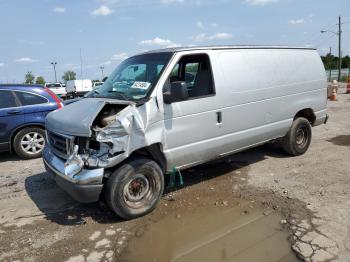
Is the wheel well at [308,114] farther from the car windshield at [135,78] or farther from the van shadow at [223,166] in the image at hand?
the car windshield at [135,78]

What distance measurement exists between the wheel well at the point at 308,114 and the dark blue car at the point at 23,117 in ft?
17.8

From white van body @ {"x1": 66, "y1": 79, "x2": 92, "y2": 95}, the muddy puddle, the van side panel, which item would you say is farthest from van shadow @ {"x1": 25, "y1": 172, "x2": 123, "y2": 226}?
white van body @ {"x1": 66, "y1": 79, "x2": 92, "y2": 95}

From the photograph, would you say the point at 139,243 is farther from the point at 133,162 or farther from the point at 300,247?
the point at 300,247

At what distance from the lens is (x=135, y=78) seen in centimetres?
496

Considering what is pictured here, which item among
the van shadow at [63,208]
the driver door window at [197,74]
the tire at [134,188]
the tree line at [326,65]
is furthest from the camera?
the tree line at [326,65]

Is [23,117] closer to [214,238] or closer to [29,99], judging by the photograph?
[29,99]

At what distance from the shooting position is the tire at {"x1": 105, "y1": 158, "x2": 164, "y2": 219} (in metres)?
4.21

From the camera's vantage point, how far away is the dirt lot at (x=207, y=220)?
12.2ft

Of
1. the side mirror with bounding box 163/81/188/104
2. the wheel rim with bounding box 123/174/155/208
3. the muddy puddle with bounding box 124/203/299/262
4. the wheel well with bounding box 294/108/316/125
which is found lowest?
the muddy puddle with bounding box 124/203/299/262

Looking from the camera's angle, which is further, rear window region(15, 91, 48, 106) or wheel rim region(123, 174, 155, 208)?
rear window region(15, 91, 48, 106)

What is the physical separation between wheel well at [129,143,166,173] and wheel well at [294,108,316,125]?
3.40m

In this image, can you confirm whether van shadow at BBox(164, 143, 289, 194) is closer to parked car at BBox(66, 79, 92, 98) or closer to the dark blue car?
the dark blue car

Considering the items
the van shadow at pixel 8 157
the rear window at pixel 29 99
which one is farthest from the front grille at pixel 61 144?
the van shadow at pixel 8 157

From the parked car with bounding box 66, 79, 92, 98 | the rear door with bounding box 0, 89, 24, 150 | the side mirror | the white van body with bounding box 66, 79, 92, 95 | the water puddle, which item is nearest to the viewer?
the side mirror
